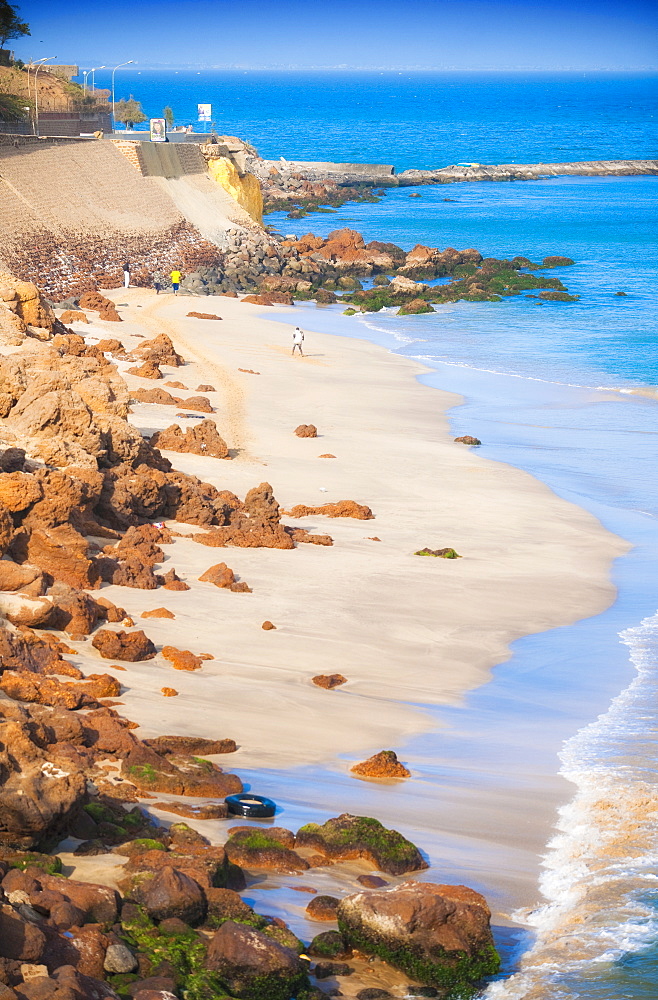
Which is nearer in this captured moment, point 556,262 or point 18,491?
point 18,491

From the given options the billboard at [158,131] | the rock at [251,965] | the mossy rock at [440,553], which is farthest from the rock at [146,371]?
the billboard at [158,131]

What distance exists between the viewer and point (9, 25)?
56875mm

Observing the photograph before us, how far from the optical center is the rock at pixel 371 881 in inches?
332

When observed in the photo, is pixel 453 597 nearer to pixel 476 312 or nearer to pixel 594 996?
pixel 594 996

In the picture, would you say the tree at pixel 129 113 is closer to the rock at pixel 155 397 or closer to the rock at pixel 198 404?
the rock at pixel 155 397

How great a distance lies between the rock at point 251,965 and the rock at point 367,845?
169 cm

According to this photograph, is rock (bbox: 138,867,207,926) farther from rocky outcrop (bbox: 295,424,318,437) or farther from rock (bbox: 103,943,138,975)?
rocky outcrop (bbox: 295,424,318,437)

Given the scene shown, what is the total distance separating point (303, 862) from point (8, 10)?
54.5 m

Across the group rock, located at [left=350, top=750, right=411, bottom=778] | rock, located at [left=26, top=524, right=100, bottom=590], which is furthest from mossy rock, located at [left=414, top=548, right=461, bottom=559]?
rock, located at [left=350, top=750, right=411, bottom=778]

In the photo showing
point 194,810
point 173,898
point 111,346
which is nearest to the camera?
point 173,898

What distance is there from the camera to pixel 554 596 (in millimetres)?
16219

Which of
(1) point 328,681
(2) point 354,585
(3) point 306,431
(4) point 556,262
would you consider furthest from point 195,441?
(4) point 556,262

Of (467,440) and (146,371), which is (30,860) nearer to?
(467,440)

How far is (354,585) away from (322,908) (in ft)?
25.7
